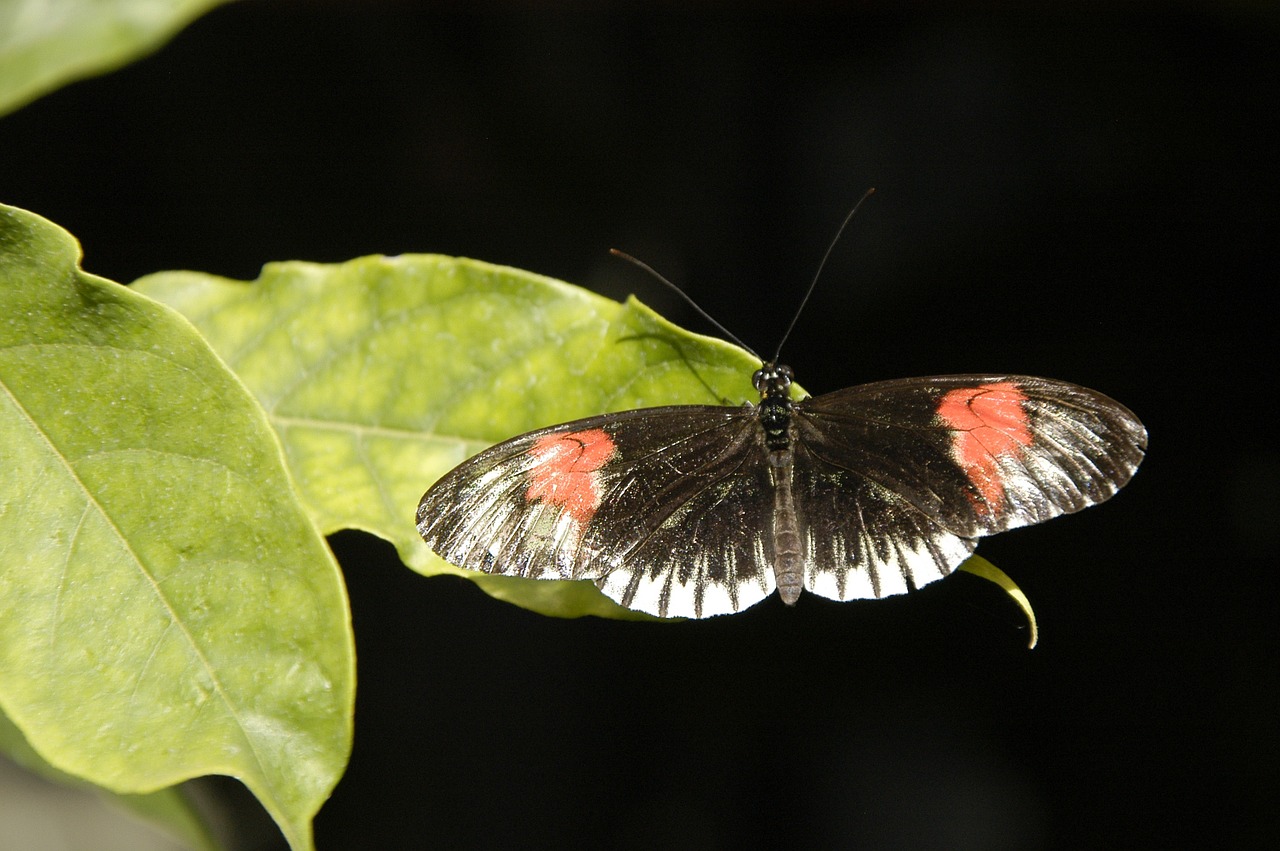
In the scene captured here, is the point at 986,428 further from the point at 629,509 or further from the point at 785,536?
the point at 629,509

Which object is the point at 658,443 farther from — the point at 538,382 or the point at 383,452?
the point at 383,452

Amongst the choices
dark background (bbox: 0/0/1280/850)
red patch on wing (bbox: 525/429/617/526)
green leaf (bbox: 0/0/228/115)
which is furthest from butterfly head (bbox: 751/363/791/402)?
dark background (bbox: 0/0/1280/850)

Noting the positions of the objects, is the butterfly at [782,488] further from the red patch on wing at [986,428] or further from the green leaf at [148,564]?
the green leaf at [148,564]

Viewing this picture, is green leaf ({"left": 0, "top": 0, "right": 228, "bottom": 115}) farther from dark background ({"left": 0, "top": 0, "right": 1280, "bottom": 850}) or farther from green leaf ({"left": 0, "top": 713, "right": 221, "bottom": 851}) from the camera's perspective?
dark background ({"left": 0, "top": 0, "right": 1280, "bottom": 850})

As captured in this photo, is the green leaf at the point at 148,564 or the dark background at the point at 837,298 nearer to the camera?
the green leaf at the point at 148,564

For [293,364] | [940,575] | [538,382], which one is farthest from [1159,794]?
[293,364]

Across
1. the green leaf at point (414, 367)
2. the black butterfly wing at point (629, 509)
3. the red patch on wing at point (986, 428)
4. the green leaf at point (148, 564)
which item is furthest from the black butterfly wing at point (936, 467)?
the green leaf at point (148, 564)
